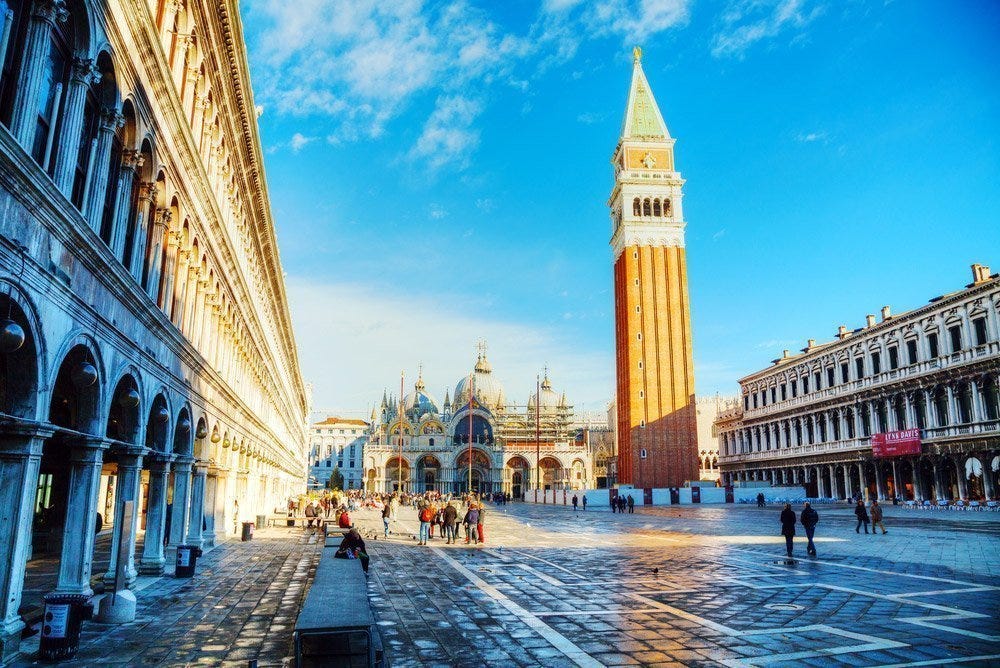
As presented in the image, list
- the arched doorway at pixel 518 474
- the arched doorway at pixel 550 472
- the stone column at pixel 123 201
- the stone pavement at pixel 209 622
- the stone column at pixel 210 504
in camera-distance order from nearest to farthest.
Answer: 1. the stone pavement at pixel 209 622
2. the stone column at pixel 123 201
3. the stone column at pixel 210 504
4. the arched doorway at pixel 550 472
5. the arched doorway at pixel 518 474

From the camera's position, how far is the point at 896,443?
43.3 meters

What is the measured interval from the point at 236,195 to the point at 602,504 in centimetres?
4437

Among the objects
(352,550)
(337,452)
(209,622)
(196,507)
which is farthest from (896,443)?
(337,452)

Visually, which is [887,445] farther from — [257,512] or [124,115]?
[124,115]

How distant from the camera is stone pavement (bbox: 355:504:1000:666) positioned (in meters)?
8.17

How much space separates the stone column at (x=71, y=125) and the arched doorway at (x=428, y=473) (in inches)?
3386

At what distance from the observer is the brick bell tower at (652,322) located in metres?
66.9

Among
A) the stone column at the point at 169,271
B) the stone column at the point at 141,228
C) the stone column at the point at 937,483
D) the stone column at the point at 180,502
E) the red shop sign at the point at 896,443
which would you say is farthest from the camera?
the red shop sign at the point at 896,443

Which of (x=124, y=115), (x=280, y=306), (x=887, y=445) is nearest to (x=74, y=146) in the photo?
(x=124, y=115)

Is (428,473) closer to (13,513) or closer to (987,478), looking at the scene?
(987,478)

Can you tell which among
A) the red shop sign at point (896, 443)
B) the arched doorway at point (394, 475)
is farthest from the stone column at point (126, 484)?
the arched doorway at point (394, 475)

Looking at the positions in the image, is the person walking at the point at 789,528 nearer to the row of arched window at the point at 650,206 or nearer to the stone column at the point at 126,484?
the stone column at the point at 126,484

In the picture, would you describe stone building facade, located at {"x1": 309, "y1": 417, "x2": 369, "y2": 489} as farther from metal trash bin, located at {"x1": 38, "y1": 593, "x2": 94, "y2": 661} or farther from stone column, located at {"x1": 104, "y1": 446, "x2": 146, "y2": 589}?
metal trash bin, located at {"x1": 38, "y1": 593, "x2": 94, "y2": 661}

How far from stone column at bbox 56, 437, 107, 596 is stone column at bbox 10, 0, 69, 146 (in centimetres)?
437
